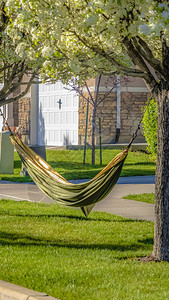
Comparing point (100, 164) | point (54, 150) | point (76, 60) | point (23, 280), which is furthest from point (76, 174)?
point (23, 280)

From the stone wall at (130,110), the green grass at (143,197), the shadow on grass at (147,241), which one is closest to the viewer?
the shadow on grass at (147,241)

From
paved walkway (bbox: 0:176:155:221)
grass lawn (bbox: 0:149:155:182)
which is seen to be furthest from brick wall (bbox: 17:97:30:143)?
paved walkway (bbox: 0:176:155:221)

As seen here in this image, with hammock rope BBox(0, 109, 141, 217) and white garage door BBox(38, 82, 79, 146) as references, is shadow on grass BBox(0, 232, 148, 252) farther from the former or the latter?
white garage door BBox(38, 82, 79, 146)

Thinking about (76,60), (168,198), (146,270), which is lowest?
(146,270)

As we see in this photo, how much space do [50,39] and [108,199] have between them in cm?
564

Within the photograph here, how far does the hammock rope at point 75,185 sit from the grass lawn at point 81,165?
7.07 meters

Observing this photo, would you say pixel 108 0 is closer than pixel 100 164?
Yes

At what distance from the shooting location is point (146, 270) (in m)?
6.70

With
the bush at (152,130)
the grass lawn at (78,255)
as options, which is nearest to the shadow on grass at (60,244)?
the grass lawn at (78,255)

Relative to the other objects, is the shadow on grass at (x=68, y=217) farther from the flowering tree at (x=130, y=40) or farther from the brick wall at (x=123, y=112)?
the brick wall at (x=123, y=112)

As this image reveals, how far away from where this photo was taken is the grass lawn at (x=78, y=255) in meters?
5.89

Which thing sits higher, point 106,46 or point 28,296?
point 106,46

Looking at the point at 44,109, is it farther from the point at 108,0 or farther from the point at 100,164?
the point at 108,0

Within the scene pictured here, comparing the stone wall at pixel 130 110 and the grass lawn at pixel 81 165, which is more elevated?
the stone wall at pixel 130 110
